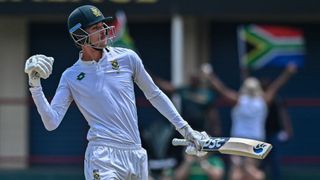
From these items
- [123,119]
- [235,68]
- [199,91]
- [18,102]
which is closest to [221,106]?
[235,68]

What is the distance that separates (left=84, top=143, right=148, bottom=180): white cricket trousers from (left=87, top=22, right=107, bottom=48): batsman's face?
0.71m

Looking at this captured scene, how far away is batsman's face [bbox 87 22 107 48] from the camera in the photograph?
6.36m

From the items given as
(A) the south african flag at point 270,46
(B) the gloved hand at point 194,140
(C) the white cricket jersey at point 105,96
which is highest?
(C) the white cricket jersey at point 105,96

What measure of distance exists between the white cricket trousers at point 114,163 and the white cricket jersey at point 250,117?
5880 millimetres

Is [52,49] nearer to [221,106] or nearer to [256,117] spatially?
[221,106]

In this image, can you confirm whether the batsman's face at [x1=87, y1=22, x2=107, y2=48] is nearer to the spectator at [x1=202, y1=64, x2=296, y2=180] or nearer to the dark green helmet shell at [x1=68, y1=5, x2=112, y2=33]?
the dark green helmet shell at [x1=68, y1=5, x2=112, y2=33]

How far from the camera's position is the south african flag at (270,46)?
13.1m

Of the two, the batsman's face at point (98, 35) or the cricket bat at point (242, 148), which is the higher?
the batsman's face at point (98, 35)

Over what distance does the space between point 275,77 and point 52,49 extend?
3636 millimetres

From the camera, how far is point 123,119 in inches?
250

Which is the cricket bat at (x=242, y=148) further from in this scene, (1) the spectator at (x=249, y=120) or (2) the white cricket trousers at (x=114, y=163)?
(1) the spectator at (x=249, y=120)

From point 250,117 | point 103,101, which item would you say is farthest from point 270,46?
point 103,101

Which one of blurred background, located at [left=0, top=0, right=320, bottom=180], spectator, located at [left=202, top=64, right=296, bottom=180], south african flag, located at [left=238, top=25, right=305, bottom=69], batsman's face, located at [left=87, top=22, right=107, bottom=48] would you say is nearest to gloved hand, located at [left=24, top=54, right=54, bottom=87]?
batsman's face, located at [left=87, top=22, right=107, bottom=48]

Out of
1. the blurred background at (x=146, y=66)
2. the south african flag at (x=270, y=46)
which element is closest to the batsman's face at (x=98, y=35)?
the south african flag at (x=270, y=46)
